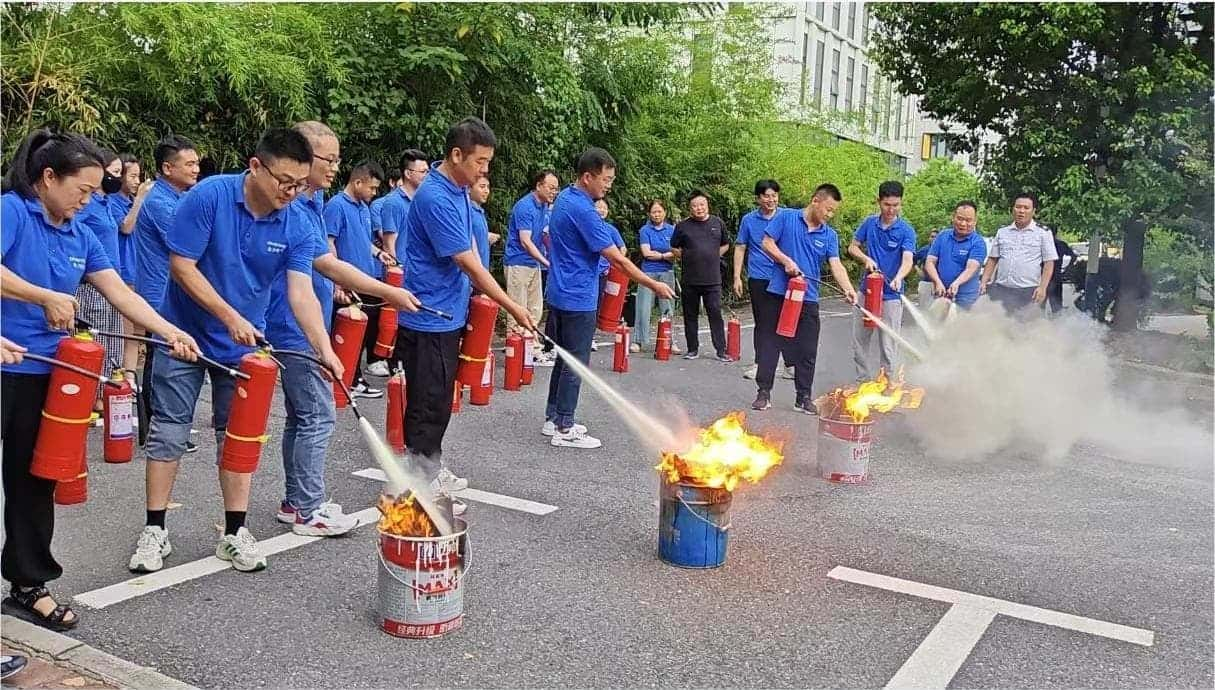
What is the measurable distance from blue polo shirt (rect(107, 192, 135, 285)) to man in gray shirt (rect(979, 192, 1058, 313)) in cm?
755

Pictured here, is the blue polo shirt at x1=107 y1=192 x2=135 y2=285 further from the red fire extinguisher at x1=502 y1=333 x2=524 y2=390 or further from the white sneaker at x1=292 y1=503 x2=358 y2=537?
the red fire extinguisher at x1=502 y1=333 x2=524 y2=390

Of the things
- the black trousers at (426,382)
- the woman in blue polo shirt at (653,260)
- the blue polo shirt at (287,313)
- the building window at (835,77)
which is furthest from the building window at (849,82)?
the blue polo shirt at (287,313)

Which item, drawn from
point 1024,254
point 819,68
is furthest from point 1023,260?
point 819,68

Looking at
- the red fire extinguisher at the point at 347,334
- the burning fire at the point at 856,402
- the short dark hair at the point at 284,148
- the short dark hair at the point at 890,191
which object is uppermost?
the short dark hair at the point at 890,191

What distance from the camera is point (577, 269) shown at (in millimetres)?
7055

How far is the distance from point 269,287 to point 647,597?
220cm

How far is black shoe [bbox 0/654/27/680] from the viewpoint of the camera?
3355 mm

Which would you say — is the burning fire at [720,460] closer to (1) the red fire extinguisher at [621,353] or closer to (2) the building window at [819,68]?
(1) the red fire extinguisher at [621,353]

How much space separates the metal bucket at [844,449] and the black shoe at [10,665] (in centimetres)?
462

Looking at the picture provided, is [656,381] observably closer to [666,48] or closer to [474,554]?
[474,554]

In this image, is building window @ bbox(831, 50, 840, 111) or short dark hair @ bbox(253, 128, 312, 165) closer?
short dark hair @ bbox(253, 128, 312, 165)

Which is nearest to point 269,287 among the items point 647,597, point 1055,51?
point 647,597

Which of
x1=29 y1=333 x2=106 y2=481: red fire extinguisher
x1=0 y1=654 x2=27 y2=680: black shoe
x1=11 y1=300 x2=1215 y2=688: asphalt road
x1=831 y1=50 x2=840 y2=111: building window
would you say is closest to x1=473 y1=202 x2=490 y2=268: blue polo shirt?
x1=11 y1=300 x2=1215 y2=688: asphalt road

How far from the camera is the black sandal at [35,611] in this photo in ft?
12.4
